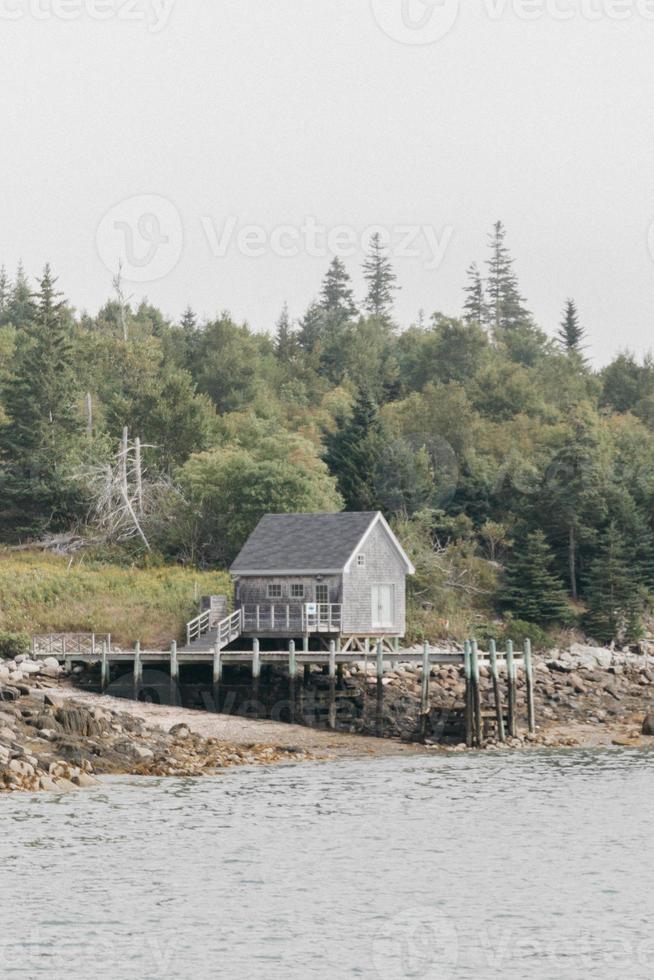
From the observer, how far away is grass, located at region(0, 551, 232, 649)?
55125 millimetres

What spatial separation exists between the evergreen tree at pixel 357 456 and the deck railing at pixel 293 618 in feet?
57.1

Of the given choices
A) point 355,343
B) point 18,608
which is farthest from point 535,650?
point 355,343

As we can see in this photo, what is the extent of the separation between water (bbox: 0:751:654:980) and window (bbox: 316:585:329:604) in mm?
13771

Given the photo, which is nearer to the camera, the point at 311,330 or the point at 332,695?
the point at 332,695

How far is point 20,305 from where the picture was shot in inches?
4769

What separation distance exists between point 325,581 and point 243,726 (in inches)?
317

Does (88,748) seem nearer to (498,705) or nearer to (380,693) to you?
(380,693)

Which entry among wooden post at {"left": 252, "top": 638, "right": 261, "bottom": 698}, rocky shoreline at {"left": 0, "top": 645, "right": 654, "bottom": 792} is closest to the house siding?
rocky shoreline at {"left": 0, "top": 645, "right": 654, "bottom": 792}

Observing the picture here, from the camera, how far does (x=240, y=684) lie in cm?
4681

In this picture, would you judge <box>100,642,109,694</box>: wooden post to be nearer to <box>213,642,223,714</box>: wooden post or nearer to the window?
<box>213,642,223,714</box>: wooden post

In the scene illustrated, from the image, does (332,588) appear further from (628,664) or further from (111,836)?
(111,836)

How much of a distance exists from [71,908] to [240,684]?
24.4 meters

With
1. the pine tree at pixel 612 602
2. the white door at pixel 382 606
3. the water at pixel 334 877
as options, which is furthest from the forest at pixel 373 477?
the water at pixel 334 877

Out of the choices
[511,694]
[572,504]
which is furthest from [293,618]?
[572,504]
